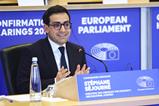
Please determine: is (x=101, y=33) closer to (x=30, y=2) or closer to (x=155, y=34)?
(x=155, y=34)

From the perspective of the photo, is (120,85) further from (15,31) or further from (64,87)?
(15,31)

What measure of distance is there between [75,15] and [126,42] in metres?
0.56

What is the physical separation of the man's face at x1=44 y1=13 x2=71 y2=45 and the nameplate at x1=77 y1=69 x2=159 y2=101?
4.03 ft

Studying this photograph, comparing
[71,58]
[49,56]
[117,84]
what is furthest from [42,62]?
[117,84]

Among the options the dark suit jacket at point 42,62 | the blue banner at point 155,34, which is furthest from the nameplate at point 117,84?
the blue banner at point 155,34

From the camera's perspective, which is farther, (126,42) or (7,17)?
(126,42)

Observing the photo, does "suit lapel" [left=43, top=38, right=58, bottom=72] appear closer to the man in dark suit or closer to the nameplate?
the man in dark suit

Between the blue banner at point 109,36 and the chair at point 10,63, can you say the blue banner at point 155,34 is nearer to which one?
the blue banner at point 109,36

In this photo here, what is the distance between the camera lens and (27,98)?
2.30m

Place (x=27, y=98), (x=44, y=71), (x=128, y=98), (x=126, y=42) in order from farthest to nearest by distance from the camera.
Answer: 1. (x=126, y=42)
2. (x=44, y=71)
3. (x=27, y=98)
4. (x=128, y=98)

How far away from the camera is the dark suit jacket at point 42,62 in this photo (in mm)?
3043

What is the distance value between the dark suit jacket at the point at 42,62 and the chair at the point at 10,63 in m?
0.04

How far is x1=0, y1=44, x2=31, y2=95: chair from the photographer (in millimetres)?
2934

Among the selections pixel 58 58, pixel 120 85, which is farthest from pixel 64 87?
pixel 58 58
